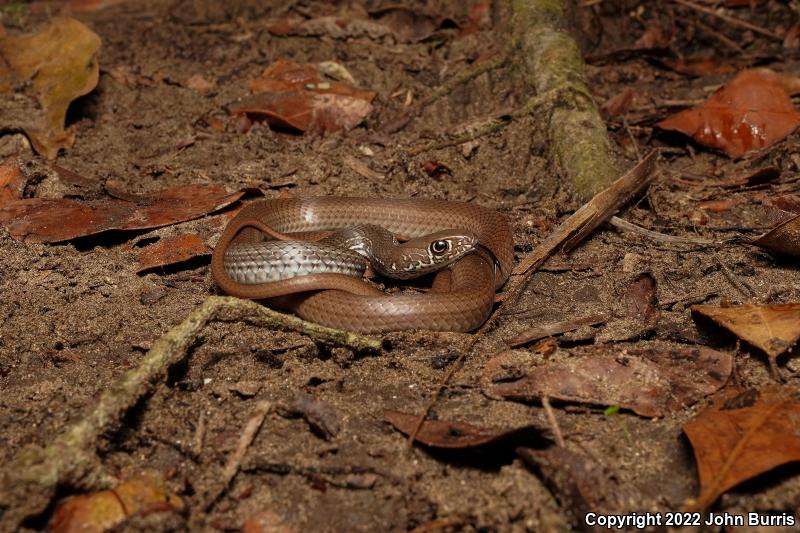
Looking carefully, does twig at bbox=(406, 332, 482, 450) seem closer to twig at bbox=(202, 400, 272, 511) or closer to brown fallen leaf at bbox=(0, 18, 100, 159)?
twig at bbox=(202, 400, 272, 511)

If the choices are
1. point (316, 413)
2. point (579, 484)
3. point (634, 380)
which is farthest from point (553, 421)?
point (316, 413)

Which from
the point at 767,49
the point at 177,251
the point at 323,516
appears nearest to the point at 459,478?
the point at 323,516

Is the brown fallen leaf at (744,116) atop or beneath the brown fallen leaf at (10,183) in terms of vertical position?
atop

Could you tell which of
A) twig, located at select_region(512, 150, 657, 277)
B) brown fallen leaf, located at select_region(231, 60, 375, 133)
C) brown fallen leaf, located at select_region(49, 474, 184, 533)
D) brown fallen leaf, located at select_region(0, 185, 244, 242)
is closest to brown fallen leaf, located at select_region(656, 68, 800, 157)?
twig, located at select_region(512, 150, 657, 277)

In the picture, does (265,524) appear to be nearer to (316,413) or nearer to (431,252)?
(316,413)

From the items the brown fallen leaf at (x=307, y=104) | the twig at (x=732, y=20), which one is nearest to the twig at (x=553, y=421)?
the brown fallen leaf at (x=307, y=104)

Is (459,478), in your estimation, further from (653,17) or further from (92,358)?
(653,17)

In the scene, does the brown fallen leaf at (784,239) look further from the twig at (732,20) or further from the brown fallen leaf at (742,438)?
the twig at (732,20)

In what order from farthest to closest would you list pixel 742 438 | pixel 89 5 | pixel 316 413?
pixel 89 5 → pixel 316 413 → pixel 742 438
